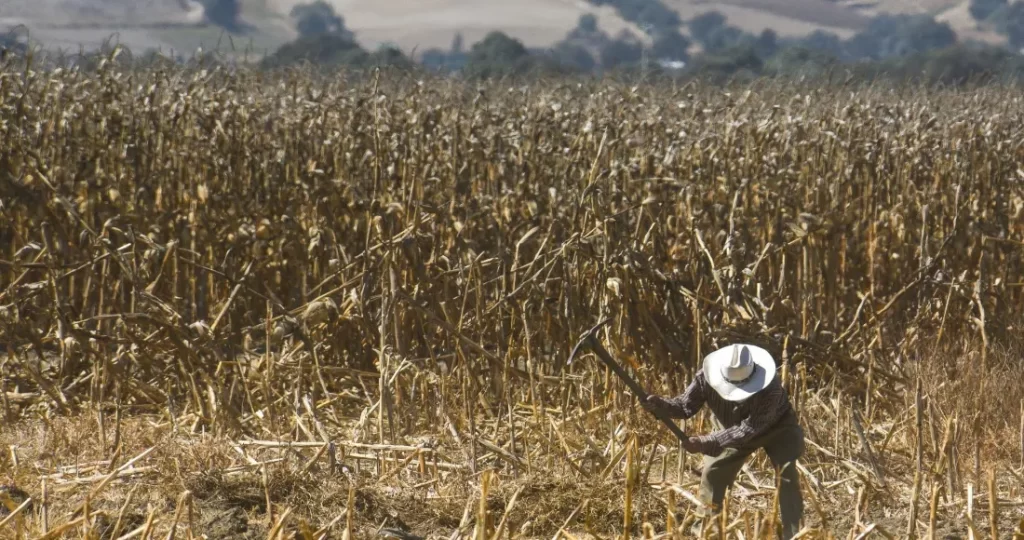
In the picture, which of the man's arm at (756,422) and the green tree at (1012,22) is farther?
the green tree at (1012,22)

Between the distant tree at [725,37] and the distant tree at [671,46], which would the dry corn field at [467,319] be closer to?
the distant tree at [671,46]

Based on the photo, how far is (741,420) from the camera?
4301 millimetres

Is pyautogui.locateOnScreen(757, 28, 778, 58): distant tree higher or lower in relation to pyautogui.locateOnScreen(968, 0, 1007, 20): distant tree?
lower

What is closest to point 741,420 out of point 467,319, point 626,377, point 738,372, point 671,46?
point 738,372

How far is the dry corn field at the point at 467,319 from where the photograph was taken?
471cm

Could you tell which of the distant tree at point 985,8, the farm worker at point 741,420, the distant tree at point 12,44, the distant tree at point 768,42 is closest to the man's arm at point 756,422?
the farm worker at point 741,420

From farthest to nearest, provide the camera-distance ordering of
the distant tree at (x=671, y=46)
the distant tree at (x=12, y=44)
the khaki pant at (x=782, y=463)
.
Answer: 1. the distant tree at (x=671, y=46)
2. the distant tree at (x=12, y=44)
3. the khaki pant at (x=782, y=463)

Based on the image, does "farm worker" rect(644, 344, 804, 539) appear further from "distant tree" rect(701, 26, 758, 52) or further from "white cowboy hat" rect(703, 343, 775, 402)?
"distant tree" rect(701, 26, 758, 52)

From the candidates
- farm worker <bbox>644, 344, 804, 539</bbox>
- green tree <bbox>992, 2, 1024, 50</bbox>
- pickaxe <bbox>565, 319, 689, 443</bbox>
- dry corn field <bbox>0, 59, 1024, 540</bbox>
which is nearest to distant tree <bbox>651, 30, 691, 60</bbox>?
green tree <bbox>992, 2, 1024, 50</bbox>

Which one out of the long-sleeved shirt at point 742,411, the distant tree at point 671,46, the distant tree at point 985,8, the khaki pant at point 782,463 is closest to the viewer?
the long-sleeved shirt at point 742,411

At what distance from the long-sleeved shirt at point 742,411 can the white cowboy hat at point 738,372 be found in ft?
0.24

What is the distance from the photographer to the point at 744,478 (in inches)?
199

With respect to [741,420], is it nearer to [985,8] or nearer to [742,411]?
[742,411]

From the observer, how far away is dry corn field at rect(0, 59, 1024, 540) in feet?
15.4
